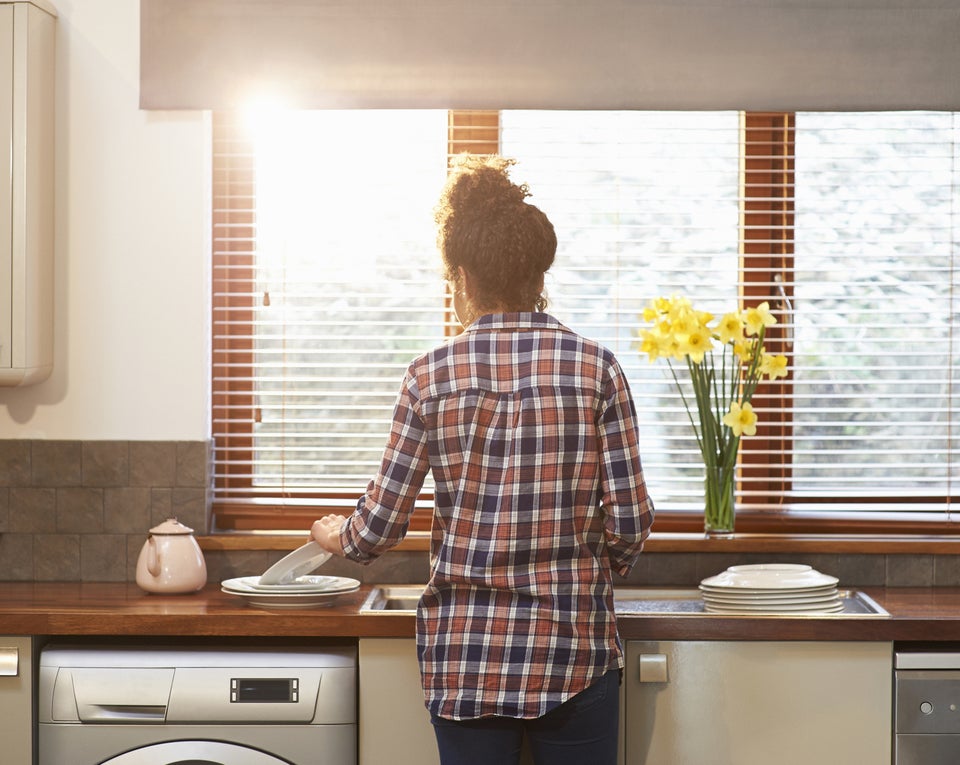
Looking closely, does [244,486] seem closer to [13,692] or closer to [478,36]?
[13,692]

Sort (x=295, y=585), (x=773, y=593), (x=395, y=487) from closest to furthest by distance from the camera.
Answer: (x=395, y=487) < (x=773, y=593) < (x=295, y=585)

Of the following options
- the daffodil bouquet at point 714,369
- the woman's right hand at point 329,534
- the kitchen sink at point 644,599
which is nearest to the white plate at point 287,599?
the kitchen sink at point 644,599

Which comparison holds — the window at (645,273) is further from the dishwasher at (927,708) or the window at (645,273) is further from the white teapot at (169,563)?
the dishwasher at (927,708)

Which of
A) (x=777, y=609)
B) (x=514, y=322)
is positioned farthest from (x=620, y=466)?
(x=777, y=609)

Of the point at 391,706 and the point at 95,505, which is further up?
the point at 95,505

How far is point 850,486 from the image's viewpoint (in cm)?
290

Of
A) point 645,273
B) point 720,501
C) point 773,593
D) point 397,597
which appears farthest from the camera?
point 645,273

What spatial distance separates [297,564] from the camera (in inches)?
94.2

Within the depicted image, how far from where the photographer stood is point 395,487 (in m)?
1.93

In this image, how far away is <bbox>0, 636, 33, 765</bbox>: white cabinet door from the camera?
7.48 feet

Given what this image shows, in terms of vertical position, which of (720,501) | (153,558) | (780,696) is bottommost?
(780,696)

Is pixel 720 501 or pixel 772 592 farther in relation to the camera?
pixel 720 501

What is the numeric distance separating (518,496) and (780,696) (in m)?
0.83

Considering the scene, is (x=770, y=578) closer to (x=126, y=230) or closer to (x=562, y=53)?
(x=562, y=53)
